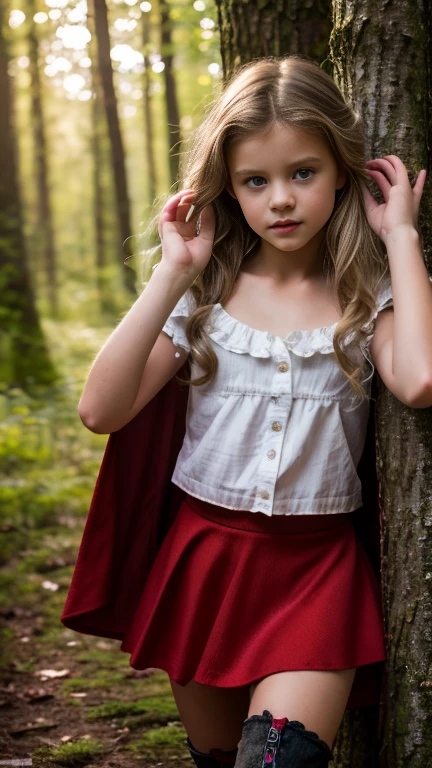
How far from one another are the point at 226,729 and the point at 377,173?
73.9 inches

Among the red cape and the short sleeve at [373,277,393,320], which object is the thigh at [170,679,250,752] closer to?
the red cape

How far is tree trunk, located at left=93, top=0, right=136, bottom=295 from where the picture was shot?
5.30 metres

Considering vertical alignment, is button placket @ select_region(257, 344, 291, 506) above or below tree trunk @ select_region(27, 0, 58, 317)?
above

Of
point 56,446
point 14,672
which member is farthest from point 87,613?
point 56,446

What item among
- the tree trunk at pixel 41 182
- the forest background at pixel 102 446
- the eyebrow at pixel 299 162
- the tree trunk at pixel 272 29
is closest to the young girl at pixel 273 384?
the eyebrow at pixel 299 162

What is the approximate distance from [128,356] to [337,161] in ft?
2.88

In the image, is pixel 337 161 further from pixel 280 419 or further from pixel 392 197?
pixel 280 419

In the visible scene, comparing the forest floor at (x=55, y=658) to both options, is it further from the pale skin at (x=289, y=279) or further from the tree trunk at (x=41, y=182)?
the tree trunk at (x=41, y=182)

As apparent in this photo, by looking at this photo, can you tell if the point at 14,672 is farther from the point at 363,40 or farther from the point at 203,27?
the point at 203,27

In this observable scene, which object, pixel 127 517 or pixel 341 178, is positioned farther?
pixel 127 517

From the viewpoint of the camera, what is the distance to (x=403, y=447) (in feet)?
8.20

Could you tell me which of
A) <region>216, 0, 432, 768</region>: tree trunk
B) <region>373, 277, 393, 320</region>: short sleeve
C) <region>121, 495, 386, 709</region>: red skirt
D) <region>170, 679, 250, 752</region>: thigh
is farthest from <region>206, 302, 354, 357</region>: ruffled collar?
<region>170, 679, 250, 752</region>: thigh

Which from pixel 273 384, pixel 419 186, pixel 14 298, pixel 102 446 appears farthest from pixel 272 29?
pixel 14 298

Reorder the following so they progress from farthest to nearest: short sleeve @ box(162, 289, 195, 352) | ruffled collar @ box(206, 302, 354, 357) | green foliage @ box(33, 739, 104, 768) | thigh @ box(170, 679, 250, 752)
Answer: green foliage @ box(33, 739, 104, 768) < thigh @ box(170, 679, 250, 752) < short sleeve @ box(162, 289, 195, 352) < ruffled collar @ box(206, 302, 354, 357)
